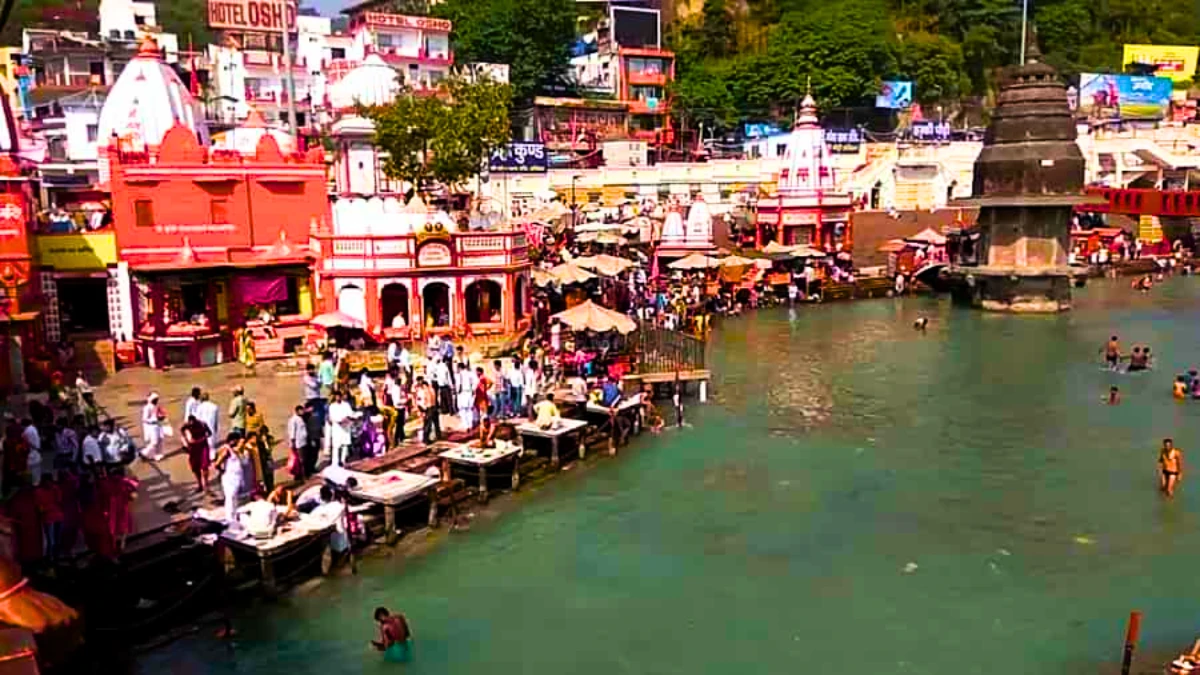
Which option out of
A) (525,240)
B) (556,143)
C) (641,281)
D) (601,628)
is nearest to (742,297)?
(641,281)

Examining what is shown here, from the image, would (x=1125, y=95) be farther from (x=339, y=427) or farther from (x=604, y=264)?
(x=339, y=427)

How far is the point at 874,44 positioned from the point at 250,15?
55802mm

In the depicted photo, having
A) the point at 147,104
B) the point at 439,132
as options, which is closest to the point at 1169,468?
the point at 439,132

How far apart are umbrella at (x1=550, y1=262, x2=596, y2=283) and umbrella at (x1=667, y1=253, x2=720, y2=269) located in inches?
331

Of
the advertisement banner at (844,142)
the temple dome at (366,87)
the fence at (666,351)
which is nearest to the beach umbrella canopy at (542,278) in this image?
the fence at (666,351)

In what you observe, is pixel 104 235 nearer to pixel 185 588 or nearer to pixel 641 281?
pixel 185 588

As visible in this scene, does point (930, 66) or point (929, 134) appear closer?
point (929, 134)

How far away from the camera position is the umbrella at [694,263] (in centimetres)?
4106

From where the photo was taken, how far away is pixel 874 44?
267 ft

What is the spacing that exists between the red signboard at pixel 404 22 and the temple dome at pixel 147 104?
40.4 meters

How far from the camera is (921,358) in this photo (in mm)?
32344

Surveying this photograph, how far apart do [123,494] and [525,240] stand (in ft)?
58.0

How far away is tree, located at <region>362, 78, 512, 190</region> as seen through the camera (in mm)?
37938

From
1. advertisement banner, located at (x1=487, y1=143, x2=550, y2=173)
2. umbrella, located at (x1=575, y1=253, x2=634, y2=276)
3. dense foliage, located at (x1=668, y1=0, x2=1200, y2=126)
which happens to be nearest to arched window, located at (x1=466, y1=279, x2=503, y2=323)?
umbrella, located at (x1=575, y1=253, x2=634, y2=276)
